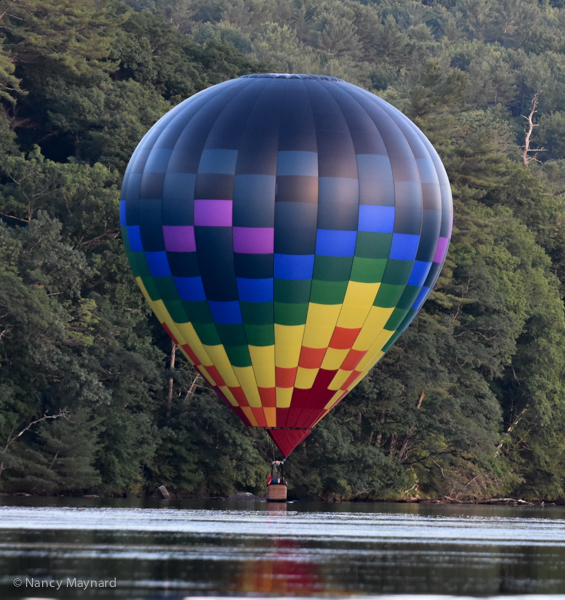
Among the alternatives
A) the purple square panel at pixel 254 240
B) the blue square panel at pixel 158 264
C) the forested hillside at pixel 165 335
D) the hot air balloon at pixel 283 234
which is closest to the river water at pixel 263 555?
the hot air balloon at pixel 283 234

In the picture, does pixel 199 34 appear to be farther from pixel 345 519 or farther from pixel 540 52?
pixel 345 519

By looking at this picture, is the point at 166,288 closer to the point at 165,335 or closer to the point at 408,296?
the point at 408,296

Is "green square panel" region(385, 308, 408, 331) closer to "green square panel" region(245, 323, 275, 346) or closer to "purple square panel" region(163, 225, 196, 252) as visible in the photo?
"green square panel" region(245, 323, 275, 346)

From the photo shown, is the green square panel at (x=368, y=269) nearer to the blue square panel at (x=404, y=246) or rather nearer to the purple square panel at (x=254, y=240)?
the blue square panel at (x=404, y=246)

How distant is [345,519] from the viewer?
3033cm

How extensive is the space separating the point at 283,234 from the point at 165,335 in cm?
1767

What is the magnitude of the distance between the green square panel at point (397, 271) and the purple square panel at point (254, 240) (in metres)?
2.41

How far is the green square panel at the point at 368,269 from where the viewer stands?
28.3 meters

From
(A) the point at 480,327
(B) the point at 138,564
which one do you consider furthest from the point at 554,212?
(B) the point at 138,564

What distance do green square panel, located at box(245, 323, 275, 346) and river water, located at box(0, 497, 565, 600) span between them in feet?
11.1

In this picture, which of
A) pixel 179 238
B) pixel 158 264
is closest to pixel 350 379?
pixel 158 264

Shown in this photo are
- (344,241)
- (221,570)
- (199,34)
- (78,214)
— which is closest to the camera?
(221,570)

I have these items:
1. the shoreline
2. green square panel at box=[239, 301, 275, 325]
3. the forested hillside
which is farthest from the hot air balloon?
the forested hillside

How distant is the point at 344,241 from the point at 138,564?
38.9ft
